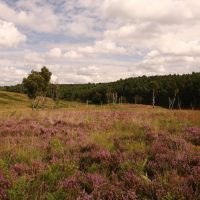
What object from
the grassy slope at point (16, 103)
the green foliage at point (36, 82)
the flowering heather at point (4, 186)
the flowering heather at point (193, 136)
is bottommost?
the grassy slope at point (16, 103)

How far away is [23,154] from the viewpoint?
764cm

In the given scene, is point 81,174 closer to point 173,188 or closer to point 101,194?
point 101,194

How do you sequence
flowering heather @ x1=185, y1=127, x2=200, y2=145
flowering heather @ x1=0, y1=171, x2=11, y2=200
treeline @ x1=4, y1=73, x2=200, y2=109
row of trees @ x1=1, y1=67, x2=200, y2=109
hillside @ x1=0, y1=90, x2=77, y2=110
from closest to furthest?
flowering heather @ x1=0, y1=171, x2=11, y2=200
flowering heather @ x1=185, y1=127, x2=200, y2=145
row of trees @ x1=1, y1=67, x2=200, y2=109
hillside @ x1=0, y1=90, x2=77, y2=110
treeline @ x1=4, y1=73, x2=200, y2=109

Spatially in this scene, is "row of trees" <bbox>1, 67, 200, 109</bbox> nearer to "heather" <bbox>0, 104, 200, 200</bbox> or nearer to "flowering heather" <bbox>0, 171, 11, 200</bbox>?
"heather" <bbox>0, 104, 200, 200</bbox>

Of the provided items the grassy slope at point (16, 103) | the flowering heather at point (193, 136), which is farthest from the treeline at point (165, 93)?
the flowering heather at point (193, 136)

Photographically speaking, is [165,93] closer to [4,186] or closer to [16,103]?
[16,103]

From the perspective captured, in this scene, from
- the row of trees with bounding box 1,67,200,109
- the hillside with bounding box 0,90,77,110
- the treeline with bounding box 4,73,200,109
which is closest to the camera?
the row of trees with bounding box 1,67,200,109

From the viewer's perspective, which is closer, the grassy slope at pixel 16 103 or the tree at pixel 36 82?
the tree at pixel 36 82

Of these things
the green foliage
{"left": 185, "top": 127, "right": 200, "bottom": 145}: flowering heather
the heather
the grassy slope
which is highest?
the green foliage

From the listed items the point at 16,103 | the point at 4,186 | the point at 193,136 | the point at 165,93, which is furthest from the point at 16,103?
the point at 4,186

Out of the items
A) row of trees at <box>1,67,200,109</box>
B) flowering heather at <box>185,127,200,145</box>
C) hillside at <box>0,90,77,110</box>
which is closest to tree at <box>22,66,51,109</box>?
row of trees at <box>1,67,200,109</box>

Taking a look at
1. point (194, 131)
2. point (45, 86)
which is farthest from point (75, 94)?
point (194, 131)

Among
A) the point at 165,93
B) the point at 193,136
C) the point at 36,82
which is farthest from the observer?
the point at 165,93

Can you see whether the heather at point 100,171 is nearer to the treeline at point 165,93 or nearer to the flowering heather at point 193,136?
the flowering heather at point 193,136
